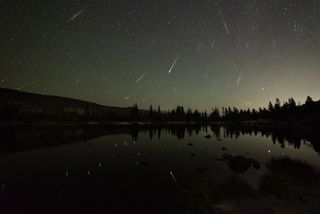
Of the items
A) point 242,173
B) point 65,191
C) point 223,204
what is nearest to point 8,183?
point 65,191

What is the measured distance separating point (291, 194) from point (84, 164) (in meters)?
27.6

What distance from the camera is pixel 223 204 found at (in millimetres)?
14273

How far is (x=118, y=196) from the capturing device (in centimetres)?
1722

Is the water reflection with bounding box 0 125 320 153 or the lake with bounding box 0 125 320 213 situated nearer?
the lake with bounding box 0 125 320 213

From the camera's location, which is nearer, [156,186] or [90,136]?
[156,186]

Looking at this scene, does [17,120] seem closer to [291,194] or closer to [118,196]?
[118,196]

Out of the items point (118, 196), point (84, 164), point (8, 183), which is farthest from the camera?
point (84, 164)

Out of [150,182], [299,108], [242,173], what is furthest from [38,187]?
[299,108]

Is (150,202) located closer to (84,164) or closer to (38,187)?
(38,187)

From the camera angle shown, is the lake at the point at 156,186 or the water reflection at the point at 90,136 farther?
A: the water reflection at the point at 90,136

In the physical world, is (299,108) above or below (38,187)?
above

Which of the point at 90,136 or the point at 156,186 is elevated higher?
the point at 90,136

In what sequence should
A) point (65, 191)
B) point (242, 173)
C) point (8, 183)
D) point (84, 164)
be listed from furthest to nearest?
point (84, 164) → point (242, 173) → point (8, 183) → point (65, 191)

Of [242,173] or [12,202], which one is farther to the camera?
[242,173]
